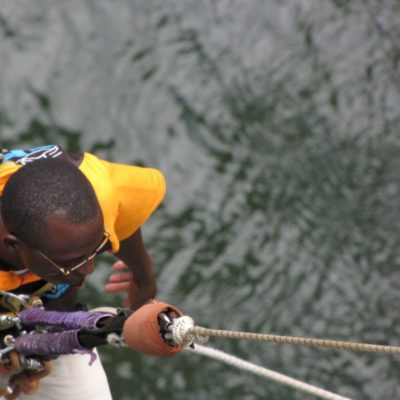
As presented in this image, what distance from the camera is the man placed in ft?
5.99

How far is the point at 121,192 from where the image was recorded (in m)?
2.17

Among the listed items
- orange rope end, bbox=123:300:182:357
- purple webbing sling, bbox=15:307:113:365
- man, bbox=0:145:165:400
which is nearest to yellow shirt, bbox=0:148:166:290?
man, bbox=0:145:165:400

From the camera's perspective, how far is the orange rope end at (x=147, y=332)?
5.00 ft

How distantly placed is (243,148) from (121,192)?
5.97 ft

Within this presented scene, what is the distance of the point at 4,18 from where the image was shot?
4.04 metres

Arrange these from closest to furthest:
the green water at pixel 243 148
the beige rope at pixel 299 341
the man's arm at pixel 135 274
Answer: the beige rope at pixel 299 341 < the man's arm at pixel 135 274 < the green water at pixel 243 148

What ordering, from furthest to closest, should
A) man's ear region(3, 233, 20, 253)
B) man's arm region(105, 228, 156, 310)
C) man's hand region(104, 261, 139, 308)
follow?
man's hand region(104, 261, 139, 308) < man's arm region(105, 228, 156, 310) < man's ear region(3, 233, 20, 253)

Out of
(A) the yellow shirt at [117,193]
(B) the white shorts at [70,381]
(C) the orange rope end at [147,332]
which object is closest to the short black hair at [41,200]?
(A) the yellow shirt at [117,193]

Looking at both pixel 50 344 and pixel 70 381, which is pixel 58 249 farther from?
pixel 70 381

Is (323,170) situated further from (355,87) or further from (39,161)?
(39,161)

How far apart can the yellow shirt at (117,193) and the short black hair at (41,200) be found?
12cm

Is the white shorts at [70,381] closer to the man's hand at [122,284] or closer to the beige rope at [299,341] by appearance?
the man's hand at [122,284]

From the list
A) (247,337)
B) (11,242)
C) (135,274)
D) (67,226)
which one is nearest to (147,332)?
(247,337)

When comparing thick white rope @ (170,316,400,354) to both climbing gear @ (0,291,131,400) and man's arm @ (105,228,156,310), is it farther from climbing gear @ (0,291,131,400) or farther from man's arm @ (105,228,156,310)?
man's arm @ (105,228,156,310)
